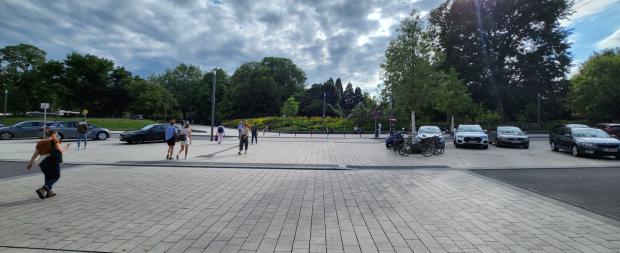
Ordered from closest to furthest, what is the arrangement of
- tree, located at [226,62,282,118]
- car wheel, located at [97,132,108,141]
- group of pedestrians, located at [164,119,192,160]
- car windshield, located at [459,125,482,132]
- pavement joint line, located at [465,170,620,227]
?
1. pavement joint line, located at [465,170,620,227]
2. group of pedestrians, located at [164,119,192,160]
3. car windshield, located at [459,125,482,132]
4. car wheel, located at [97,132,108,141]
5. tree, located at [226,62,282,118]

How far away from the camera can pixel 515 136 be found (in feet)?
60.2

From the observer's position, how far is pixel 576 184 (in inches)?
304

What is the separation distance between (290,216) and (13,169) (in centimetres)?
999

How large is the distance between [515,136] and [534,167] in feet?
28.5

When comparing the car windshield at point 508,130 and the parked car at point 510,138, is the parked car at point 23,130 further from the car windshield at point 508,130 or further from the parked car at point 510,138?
the car windshield at point 508,130

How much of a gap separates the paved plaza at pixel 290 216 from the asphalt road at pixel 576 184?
0.51 m

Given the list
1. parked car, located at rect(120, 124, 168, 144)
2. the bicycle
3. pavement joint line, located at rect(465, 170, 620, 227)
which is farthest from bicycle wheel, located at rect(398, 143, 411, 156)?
parked car, located at rect(120, 124, 168, 144)

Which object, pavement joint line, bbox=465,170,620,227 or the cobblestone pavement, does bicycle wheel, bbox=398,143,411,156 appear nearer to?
pavement joint line, bbox=465,170,620,227

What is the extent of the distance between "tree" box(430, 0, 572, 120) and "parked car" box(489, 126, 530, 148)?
24.3 meters

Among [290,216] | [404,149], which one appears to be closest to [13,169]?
[290,216]

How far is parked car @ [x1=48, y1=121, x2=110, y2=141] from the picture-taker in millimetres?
21094

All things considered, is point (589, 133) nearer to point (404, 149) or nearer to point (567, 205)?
point (404, 149)

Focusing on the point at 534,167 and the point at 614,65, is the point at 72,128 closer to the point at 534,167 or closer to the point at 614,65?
the point at 534,167

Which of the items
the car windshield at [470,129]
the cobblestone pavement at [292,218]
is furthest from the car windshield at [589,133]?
the cobblestone pavement at [292,218]
